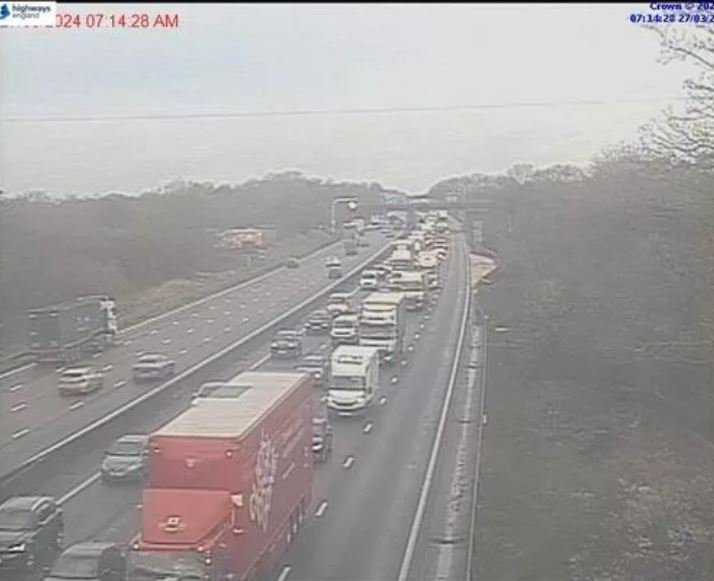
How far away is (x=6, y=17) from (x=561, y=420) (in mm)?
2510

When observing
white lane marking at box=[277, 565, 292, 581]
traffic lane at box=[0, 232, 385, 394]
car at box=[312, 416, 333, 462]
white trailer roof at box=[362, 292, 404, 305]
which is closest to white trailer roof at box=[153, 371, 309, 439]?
car at box=[312, 416, 333, 462]

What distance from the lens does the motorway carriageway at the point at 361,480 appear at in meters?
3.63

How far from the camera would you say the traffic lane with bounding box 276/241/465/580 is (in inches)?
143

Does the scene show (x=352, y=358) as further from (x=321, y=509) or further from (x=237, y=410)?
(x=237, y=410)

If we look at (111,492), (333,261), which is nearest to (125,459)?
(111,492)

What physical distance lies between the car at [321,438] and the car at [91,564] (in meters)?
0.93

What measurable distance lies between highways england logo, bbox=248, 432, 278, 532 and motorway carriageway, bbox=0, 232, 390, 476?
0.98 m

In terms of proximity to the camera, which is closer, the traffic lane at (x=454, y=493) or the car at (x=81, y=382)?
the traffic lane at (x=454, y=493)

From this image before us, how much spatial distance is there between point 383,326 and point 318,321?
0.26 meters

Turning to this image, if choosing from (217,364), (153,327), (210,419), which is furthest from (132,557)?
(153,327)

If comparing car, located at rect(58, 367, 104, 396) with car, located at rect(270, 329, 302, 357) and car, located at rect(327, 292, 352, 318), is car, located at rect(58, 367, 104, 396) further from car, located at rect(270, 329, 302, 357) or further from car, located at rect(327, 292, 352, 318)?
car, located at rect(327, 292, 352, 318)

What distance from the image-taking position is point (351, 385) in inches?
178

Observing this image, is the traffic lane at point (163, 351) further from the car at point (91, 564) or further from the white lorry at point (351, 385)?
the car at point (91, 564)

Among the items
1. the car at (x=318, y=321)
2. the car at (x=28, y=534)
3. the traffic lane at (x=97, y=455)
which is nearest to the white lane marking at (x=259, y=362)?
the traffic lane at (x=97, y=455)
